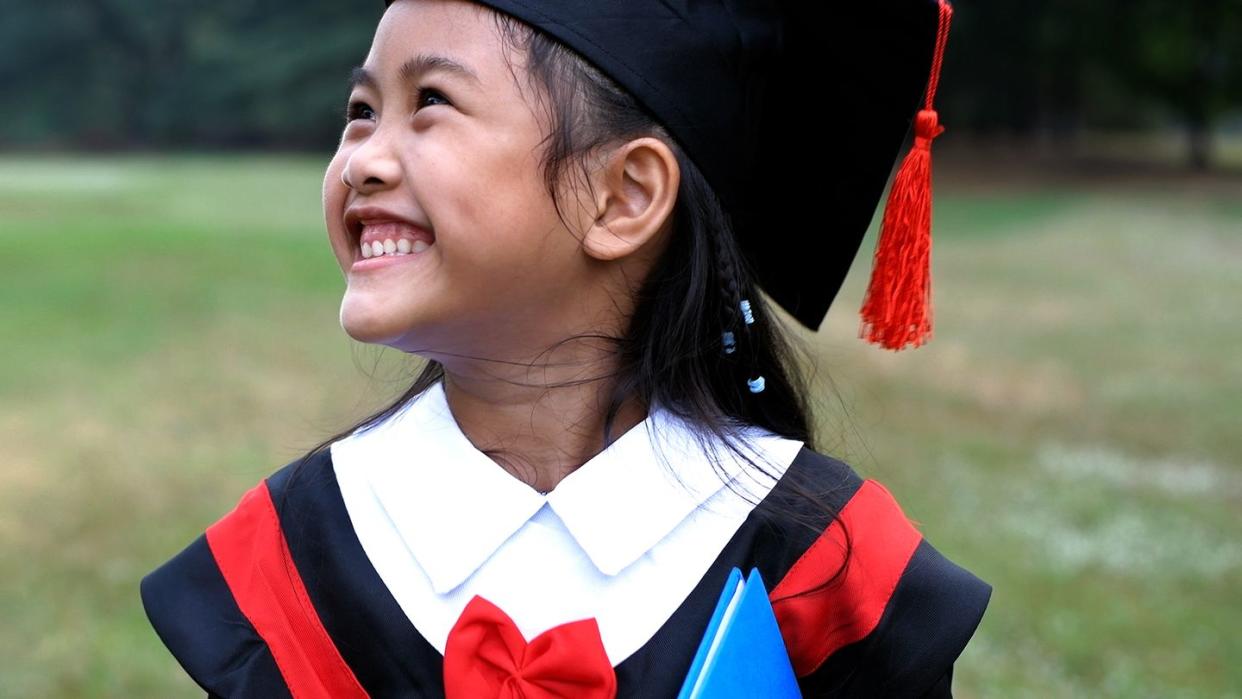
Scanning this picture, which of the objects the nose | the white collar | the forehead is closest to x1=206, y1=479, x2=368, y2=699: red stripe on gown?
the white collar

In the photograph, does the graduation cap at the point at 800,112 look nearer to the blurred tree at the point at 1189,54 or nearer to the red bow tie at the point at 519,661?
the red bow tie at the point at 519,661

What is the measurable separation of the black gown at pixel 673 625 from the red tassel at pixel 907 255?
0.83ft

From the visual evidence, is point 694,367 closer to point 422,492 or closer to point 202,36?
point 422,492

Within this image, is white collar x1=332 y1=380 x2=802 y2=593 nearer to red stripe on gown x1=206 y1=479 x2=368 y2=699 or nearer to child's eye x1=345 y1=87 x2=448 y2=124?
red stripe on gown x1=206 y1=479 x2=368 y2=699

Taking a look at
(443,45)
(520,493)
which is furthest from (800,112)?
(520,493)

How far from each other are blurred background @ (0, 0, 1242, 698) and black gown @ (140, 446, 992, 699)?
1.24 ft

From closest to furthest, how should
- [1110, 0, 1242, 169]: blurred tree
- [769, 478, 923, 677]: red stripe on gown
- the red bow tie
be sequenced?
the red bow tie, [769, 478, 923, 677]: red stripe on gown, [1110, 0, 1242, 169]: blurred tree

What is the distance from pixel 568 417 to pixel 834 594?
378 millimetres

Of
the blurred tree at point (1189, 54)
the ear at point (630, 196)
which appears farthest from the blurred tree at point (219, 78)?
the ear at point (630, 196)

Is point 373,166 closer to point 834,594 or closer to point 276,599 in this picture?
point 276,599

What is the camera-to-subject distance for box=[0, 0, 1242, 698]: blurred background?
4.14m

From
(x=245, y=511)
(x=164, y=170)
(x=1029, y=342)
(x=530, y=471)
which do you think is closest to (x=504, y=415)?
(x=530, y=471)

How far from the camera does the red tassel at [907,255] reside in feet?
5.85

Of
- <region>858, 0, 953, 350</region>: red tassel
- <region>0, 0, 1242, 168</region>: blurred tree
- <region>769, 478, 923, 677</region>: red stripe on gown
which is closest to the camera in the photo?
<region>769, 478, 923, 677</region>: red stripe on gown
